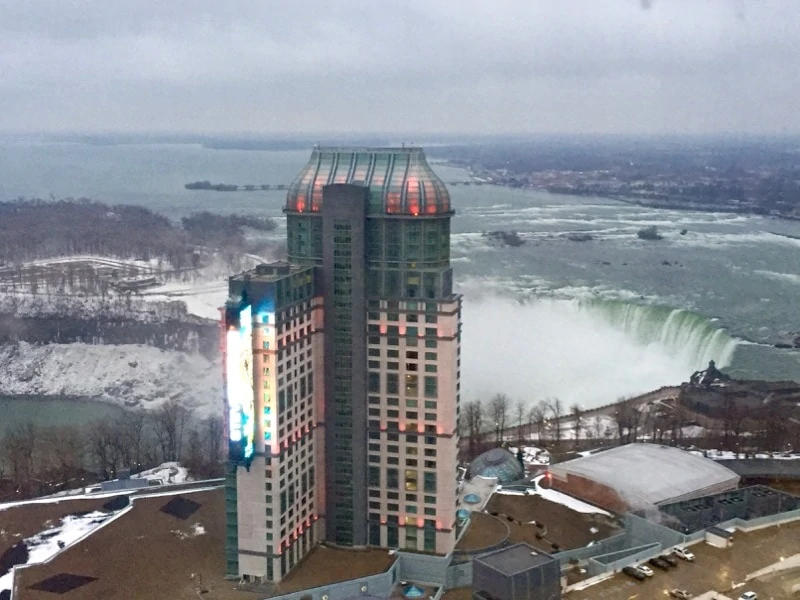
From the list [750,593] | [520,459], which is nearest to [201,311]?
[520,459]

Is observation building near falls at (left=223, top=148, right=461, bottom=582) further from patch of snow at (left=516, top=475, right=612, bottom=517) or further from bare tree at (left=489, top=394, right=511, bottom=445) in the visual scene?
bare tree at (left=489, top=394, right=511, bottom=445)

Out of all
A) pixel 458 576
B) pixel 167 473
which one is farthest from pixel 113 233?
pixel 458 576

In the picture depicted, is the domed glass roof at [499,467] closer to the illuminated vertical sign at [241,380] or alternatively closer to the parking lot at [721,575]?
the parking lot at [721,575]

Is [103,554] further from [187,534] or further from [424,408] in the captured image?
[424,408]

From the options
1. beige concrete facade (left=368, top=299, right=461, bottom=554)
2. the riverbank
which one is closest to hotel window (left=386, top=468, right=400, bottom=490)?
beige concrete facade (left=368, top=299, right=461, bottom=554)

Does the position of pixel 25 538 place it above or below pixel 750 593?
below

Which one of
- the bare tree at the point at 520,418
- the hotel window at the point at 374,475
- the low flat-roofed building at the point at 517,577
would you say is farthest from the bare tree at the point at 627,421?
the low flat-roofed building at the point at 517,577
